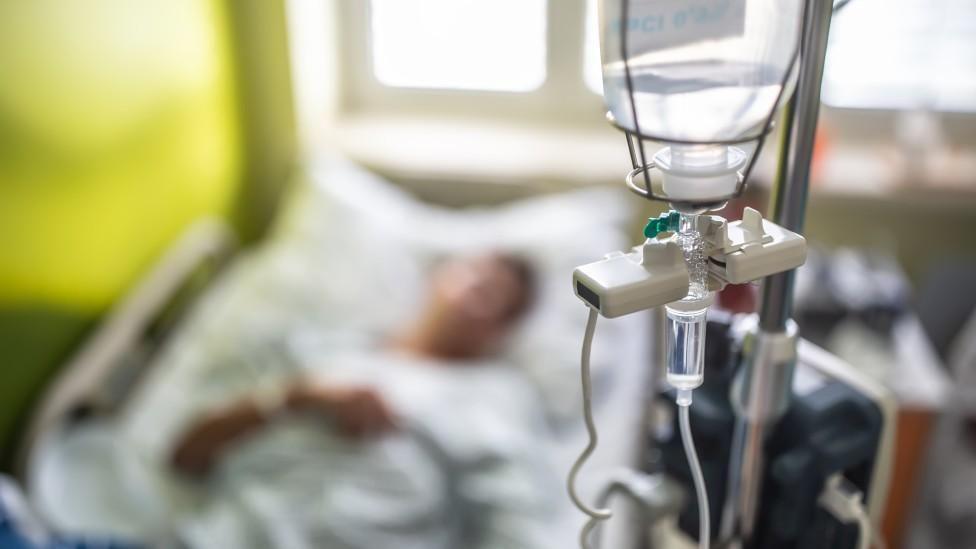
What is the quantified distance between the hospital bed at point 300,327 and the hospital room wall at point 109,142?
0.08m

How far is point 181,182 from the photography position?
2248 millimetres

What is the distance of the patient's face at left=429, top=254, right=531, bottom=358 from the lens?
211 centimetres

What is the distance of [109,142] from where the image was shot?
1922 mm

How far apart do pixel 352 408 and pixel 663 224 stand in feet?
3.76

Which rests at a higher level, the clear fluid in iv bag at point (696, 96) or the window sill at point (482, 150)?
the clear fluid in iv bag at point (696, 96)

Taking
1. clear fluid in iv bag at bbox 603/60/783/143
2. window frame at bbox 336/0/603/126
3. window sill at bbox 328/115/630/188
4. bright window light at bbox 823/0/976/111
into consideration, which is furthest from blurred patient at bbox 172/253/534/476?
clear fluid in iv bag at bbox 603/60/783/143

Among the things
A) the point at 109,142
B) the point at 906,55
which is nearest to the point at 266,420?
the point at 109,142

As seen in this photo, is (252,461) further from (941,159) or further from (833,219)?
(941,159)

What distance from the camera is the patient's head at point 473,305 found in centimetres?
211

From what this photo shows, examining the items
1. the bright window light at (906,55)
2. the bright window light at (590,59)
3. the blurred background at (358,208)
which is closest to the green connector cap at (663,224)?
the blurred background at (358,208)

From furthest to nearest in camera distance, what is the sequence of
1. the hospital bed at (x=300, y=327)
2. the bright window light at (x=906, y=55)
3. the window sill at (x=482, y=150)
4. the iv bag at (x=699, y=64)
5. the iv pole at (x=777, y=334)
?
the window sill at (x=482, y=150) → the bright window light at (x=906, y=55) → the hospital bed at (x=300, y=327) → the iv pole at (x=777, y=334) → the iv bag at (x=699, y=64)

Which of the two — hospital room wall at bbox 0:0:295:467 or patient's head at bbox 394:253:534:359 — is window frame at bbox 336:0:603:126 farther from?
patient's head at bbox 394:253:534:359

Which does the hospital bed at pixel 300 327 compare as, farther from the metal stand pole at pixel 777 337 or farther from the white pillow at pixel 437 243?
the metal stand pole at pixel 777 337

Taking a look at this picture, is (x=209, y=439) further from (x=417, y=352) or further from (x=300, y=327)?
(x=417, y=352)
